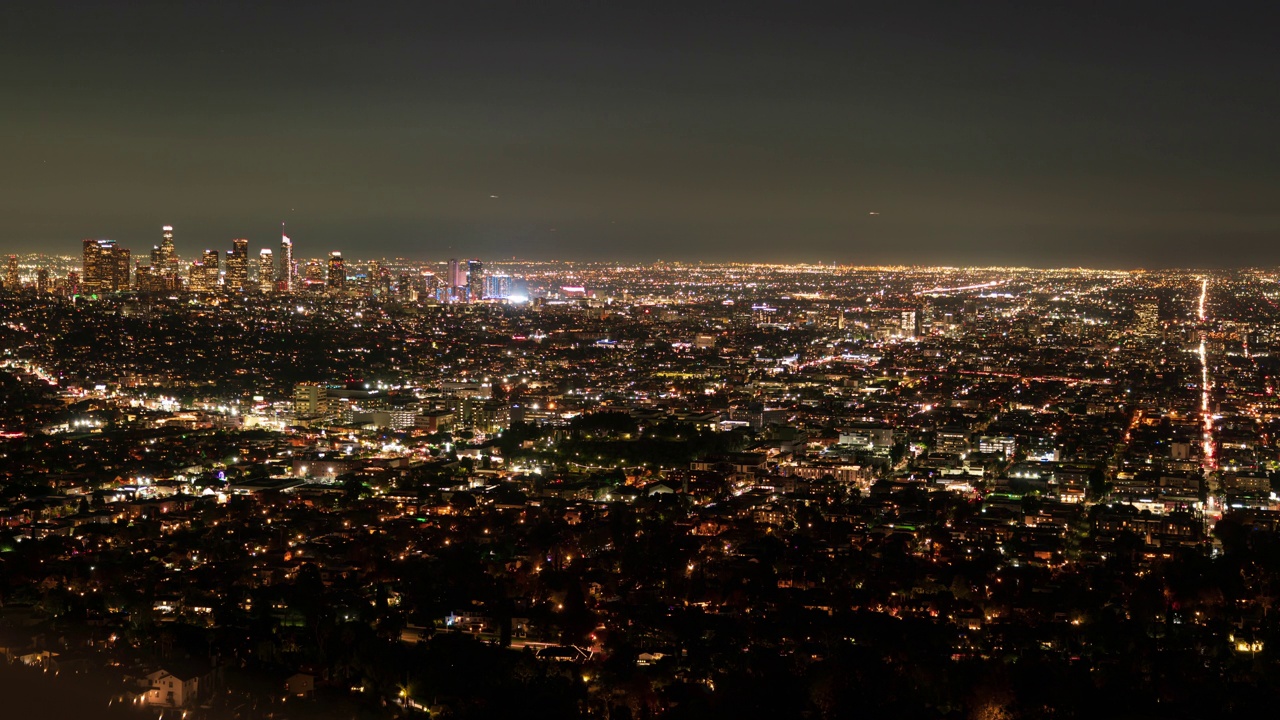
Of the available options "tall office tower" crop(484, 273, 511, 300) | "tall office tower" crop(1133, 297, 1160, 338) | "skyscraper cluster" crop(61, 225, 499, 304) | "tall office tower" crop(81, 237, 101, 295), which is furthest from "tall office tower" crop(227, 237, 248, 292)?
"tall office tower" crop(1133, 297, 1160, 338)

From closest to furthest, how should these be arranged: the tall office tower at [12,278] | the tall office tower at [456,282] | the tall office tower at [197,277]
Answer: the tall office tower at [12,278] < the tall office tower at [197,277] < the tall office tower at [456,282]

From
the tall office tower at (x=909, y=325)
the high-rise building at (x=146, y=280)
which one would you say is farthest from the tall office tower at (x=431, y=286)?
the tall office tower at (x=909, y=325)

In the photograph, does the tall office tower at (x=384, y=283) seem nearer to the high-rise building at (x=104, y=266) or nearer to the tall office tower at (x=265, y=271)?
the tall office tower at (x=265, y=271)

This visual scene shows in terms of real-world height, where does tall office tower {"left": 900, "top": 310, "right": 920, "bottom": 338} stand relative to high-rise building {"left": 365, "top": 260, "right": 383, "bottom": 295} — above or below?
below

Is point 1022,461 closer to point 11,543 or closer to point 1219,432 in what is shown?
point 1219,432

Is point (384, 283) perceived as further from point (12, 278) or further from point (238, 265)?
point (12, 278)

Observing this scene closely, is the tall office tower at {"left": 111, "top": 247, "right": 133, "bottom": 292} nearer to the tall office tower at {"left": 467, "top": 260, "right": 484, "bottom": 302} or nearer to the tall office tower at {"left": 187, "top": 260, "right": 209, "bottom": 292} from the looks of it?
the tall office tower at {"left": 187, "top": 260, "right": 209, "bottom": 292}
